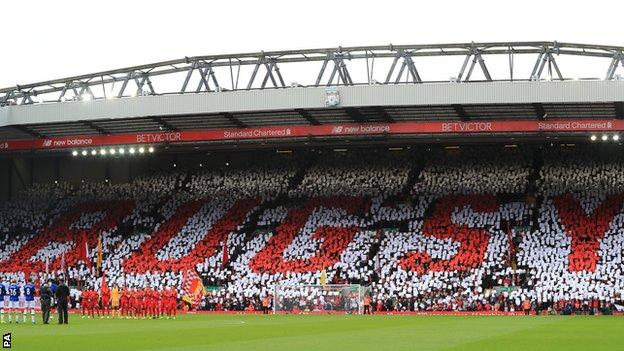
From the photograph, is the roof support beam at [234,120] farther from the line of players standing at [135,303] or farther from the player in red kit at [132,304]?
the player in red kit at [132,304]

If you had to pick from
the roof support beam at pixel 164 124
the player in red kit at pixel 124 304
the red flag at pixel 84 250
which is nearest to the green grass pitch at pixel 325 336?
the player in red kit at pixel 124 304

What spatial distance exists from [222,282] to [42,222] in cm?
1629

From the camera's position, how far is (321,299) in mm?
47125

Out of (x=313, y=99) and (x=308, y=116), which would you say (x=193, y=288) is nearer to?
(x=308, y=116)

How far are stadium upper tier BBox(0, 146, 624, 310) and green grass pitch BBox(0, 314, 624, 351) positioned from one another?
13689 mm

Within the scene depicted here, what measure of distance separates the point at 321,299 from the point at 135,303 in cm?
920

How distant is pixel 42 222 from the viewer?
62.9m

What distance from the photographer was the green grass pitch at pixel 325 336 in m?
22.6

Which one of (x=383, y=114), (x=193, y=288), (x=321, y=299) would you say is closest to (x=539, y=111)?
(x=383, y=114)

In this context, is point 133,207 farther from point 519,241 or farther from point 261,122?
point 519,241

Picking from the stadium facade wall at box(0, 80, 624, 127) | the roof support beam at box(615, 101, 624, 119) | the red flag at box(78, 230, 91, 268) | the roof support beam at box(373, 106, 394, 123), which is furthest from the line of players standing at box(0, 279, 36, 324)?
the roof support beam at box(615, 101, 624, 119)

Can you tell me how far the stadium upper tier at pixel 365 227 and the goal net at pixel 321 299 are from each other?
0.25 meters

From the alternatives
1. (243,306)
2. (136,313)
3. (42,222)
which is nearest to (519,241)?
(243,306)
